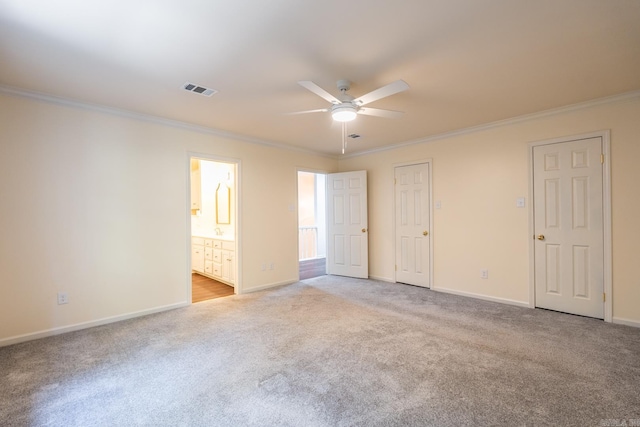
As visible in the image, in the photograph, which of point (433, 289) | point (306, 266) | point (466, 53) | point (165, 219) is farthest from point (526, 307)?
point (165, 219)

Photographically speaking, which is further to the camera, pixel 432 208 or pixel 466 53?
pixel 432 208

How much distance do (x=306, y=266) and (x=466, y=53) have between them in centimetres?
550

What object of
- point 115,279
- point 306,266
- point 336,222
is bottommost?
point 306,266

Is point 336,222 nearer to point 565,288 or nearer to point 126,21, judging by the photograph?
point 565,288

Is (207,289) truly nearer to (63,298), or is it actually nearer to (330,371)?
(63,298)

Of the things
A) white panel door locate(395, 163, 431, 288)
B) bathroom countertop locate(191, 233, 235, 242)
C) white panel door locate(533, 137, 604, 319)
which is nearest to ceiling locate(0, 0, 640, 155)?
white panel door locate(533, 137, 604, 319)

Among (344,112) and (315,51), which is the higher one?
(315,51)

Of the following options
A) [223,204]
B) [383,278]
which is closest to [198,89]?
[223,204]

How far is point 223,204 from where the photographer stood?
5312 mm

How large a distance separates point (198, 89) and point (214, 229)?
→ 332 cm

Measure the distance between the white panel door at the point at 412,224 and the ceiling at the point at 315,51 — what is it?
5.19 feet

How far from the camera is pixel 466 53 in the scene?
224cm

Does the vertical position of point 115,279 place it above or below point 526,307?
above

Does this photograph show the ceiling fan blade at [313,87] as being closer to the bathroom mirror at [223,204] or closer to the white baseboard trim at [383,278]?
the bathroom mirror at [223,204]
